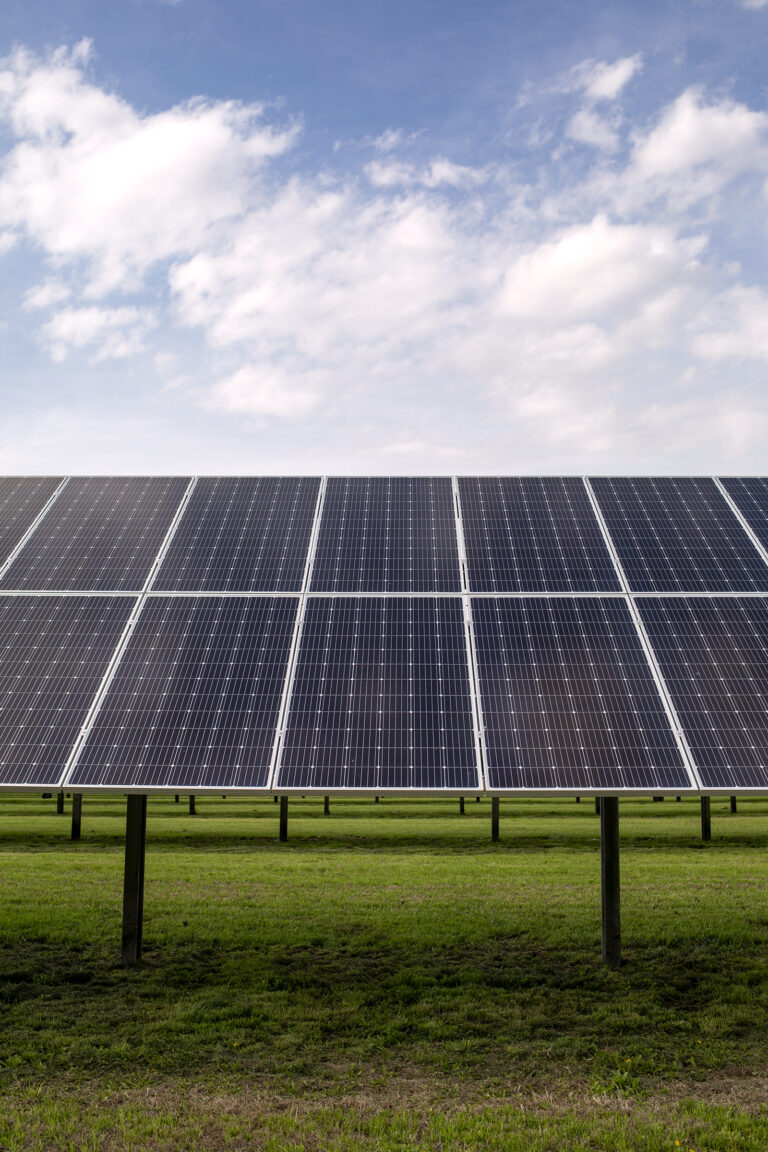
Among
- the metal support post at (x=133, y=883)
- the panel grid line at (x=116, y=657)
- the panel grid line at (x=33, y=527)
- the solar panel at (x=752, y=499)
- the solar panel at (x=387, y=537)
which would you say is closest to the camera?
the panel grid line at (x=116, y=657)

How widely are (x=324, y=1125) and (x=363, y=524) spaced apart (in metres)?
12.3

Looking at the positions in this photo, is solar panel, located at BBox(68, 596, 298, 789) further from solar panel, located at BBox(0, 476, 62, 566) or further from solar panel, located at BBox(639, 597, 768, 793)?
solar panel, located at BBox(639, 597, 768, 793)

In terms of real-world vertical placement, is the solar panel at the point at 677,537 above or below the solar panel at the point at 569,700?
above

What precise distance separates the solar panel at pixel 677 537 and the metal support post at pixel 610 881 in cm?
470

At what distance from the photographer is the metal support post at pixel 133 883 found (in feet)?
48.2

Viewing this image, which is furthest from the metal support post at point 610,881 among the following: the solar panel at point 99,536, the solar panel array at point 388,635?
the solar panel at point 99,536

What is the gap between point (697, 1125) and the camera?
30.8 feet

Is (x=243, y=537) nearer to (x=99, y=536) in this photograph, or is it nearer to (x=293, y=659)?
(x=99, y=536)

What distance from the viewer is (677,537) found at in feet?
61.2

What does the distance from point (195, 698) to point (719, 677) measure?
9.45 m

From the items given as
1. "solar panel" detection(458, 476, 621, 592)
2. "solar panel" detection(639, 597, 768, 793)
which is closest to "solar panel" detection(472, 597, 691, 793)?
"solar panel" detection(639, 597, 768, 793)

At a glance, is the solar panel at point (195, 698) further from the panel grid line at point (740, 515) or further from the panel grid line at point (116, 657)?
the panel grid line at point (740, 515)

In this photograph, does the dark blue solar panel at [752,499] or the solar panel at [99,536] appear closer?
the solar panel at [99,536]

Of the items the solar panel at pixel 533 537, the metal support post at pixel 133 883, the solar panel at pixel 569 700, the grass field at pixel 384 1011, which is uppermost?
the solar panel at pixel 533 537
